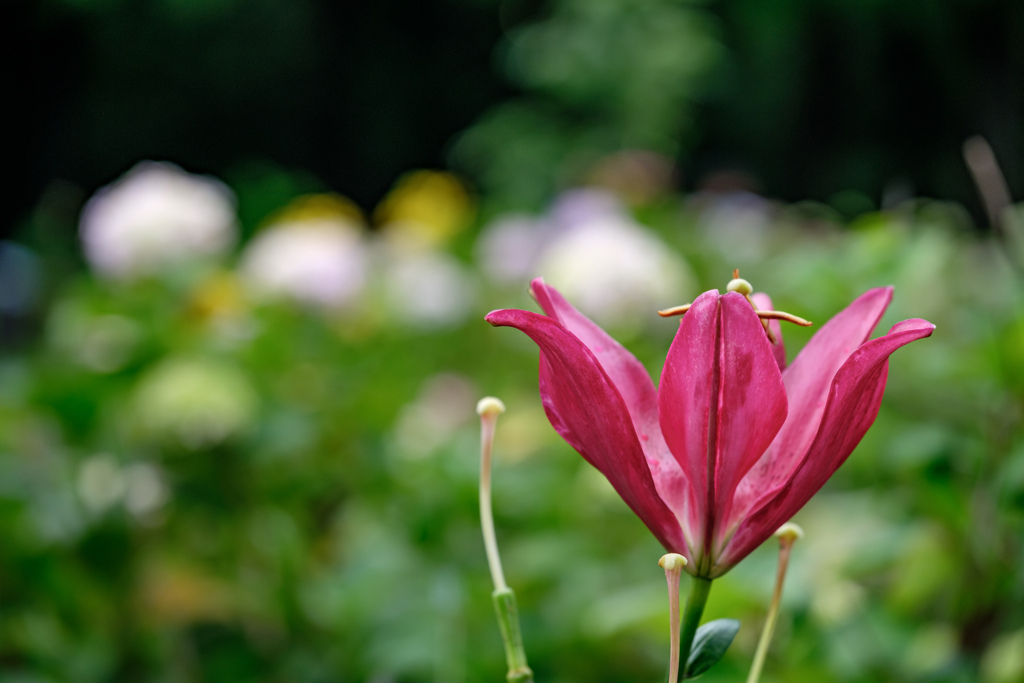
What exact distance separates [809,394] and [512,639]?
0.32 ft

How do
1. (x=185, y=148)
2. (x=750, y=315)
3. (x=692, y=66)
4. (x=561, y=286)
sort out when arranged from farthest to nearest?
(x=185, y=148) < (x=692, y=66) < (x=561, y=286) < (x=750, y=315)

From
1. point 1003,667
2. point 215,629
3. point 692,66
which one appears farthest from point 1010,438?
point 692,66

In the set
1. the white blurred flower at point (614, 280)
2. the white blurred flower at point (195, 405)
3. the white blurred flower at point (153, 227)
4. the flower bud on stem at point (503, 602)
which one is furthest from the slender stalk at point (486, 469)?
the white blurred flower at point (153, 227)

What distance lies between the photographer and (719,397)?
198mm

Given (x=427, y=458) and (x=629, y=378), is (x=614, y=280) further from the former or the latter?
(x=629, y=378)

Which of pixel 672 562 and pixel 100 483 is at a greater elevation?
pixel 100 483

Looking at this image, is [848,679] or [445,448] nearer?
[848,679]

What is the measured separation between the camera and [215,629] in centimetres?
74

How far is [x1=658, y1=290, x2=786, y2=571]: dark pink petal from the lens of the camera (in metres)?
0.19

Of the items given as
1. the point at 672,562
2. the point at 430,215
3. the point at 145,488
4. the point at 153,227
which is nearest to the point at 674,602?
the point at 672,562

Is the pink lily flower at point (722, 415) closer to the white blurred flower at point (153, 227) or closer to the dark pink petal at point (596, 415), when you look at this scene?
the dark pink petal at point (596, 415)

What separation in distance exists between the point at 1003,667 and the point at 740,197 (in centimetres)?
285

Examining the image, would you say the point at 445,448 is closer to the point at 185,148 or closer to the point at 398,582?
the point at 398,582

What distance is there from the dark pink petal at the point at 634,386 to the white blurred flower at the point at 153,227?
1.15 m
